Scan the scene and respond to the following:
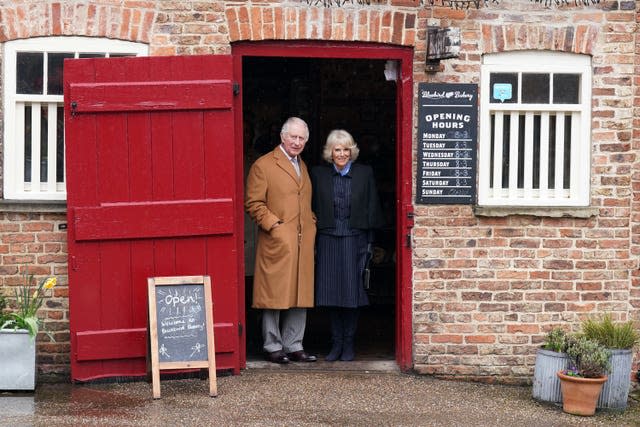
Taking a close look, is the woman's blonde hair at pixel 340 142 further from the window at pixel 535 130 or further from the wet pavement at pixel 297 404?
the wet pavement at pixel 297 404

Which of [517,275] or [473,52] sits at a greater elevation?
[473,52]

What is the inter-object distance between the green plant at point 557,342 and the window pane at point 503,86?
76.4 inches

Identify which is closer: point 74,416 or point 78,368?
point 74,416

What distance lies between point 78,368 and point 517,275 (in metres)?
3.55

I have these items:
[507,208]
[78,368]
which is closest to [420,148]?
[507,208]

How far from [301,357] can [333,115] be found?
167 inches

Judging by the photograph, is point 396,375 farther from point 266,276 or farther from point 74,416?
point 74,416

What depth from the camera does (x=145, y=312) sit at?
881 centimetres

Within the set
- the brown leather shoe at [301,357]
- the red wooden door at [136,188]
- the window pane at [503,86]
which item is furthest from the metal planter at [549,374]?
the red wooden door at [136,188]

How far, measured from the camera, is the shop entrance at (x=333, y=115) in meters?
12.7

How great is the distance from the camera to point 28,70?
8.95 m

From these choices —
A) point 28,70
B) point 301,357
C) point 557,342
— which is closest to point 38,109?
point 28,70

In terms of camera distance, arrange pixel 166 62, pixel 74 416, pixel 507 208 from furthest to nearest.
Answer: pixel 507 208, pixel 166 62, pixel 74 416

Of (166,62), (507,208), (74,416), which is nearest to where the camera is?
(74,416)
